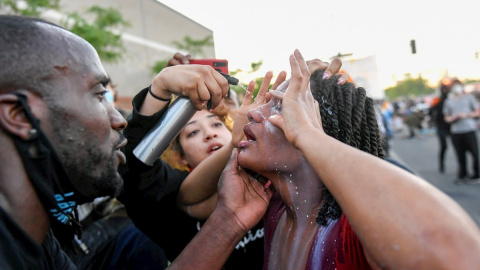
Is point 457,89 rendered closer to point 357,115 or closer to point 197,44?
point 197,44

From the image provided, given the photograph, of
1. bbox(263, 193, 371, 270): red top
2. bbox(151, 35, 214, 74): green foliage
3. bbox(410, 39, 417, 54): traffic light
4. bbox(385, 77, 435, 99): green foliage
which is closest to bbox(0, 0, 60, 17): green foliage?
bbox(151, 35, 214, 74): green foliage

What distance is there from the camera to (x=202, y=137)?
8.98 ft

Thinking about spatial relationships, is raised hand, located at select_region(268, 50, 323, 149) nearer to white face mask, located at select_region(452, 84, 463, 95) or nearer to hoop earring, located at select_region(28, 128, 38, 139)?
hoop earring, located at select_region(28, 128, 38, 139)

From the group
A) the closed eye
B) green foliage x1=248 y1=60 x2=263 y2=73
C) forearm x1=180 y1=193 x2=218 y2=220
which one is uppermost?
green foliage x1=248 y1=60 x2=263 y2=73

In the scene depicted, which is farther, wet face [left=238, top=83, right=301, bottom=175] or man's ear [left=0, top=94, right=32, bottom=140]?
wet face [left=238, top=83, right=301, bottom=175]

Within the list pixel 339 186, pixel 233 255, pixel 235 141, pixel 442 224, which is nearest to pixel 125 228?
pixel 233 255

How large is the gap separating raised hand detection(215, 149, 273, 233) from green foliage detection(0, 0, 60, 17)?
679cm

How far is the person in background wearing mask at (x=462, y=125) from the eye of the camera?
7.61 metres

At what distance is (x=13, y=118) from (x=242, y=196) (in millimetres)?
987

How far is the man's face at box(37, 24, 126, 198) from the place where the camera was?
142 cm

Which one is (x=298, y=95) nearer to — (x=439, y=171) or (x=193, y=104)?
(x=193, y=104)

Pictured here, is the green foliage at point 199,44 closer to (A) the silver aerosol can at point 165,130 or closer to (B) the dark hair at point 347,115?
(A) the silver aerosol can at point 165,130

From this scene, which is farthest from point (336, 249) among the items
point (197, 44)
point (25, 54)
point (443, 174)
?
point (443, 174)

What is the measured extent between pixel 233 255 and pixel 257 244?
0.16m
